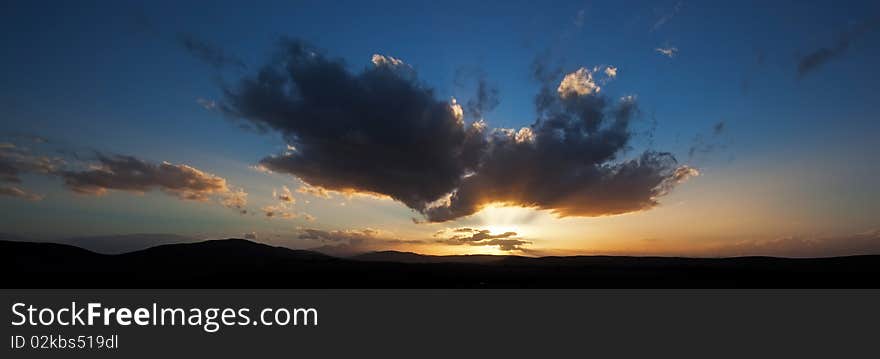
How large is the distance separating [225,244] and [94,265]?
147 ft

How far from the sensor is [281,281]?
4147 centimetres

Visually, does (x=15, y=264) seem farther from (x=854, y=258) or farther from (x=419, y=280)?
(x=854, y=258)

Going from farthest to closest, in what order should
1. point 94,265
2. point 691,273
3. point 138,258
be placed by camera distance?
point 138,258 → point 94,265 → point 691,273

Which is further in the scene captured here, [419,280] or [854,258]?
[854,258]

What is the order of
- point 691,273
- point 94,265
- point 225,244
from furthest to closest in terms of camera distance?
1. point 225,244
2. point 94,265
3. point 691,273

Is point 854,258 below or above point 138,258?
below

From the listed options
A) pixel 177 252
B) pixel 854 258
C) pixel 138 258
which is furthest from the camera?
pixel 177 252
